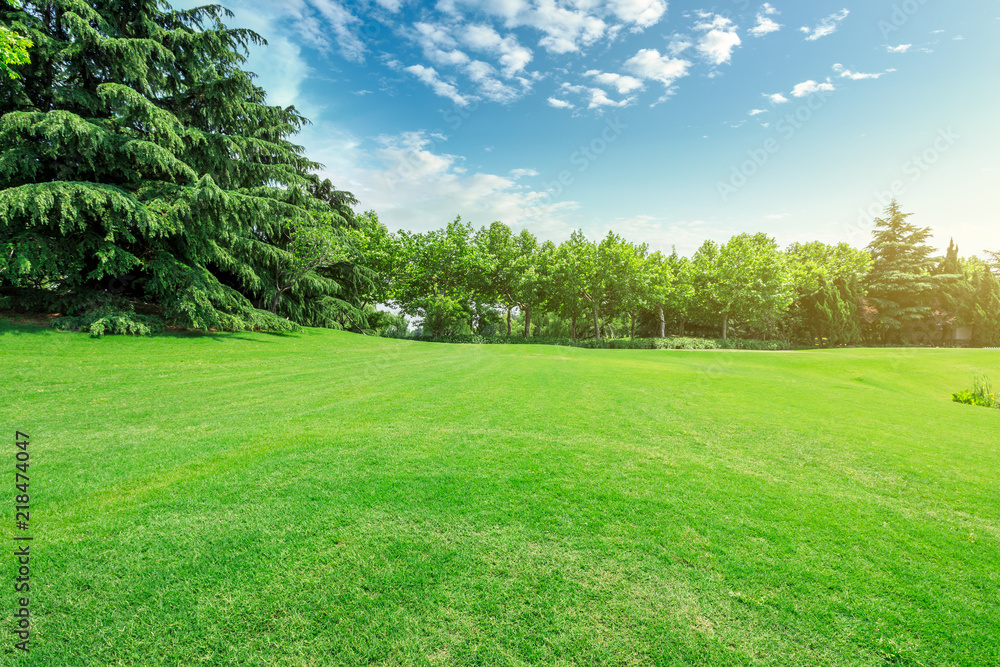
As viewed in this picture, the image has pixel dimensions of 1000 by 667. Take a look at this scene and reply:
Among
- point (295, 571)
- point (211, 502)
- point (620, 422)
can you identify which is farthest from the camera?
point (620, 422)

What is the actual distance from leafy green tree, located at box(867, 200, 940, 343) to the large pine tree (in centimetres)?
5209

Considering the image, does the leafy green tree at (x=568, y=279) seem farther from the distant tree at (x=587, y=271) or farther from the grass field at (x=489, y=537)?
the grass field at (x=489, y=537)

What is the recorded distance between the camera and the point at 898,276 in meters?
36.9

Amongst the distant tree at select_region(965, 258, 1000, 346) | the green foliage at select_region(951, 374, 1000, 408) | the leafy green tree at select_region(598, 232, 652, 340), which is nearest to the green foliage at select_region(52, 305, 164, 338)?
the green foliage at select_region(951, 374, 1000, 408)

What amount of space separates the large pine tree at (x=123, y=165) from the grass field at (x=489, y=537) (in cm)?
739

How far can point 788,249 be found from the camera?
137 feet

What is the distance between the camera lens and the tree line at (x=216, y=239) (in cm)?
1083

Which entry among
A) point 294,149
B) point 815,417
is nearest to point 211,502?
point 815,417

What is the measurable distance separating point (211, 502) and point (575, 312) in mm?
31861

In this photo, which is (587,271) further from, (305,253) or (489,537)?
(489,537)

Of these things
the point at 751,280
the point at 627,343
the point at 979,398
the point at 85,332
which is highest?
the point at 751,280

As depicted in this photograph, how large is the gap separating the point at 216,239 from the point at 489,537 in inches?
716

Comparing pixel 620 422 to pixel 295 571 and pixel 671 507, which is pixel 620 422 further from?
pixel 295 571

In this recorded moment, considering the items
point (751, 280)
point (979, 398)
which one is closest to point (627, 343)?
point (751, 280)
